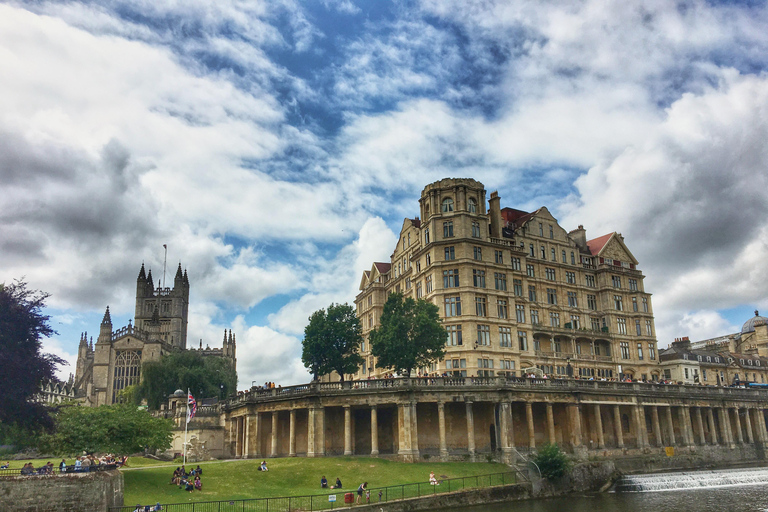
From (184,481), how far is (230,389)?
269ft

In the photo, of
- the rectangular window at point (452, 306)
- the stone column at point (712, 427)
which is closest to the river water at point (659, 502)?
the stone column at point (712, 427)

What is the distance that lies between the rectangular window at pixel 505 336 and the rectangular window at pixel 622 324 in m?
21.9

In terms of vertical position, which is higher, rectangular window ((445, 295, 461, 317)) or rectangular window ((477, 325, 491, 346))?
rectangular window ((445, 295, 461, 317))

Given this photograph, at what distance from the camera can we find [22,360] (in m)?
52.2

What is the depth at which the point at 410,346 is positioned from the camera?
216ft

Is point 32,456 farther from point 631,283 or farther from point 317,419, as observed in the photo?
point 631,283

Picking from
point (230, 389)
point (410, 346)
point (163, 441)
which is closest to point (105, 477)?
point (163, 441)

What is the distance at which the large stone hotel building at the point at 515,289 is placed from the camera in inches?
3012

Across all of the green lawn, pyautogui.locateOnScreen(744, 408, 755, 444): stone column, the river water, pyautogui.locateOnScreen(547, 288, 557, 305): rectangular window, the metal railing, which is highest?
pyautogui.locateOnScreen(547, 288, 557, 305): rectangular window

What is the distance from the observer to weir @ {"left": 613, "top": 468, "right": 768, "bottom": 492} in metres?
56.7

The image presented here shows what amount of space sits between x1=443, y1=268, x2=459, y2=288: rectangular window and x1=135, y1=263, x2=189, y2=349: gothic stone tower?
121483mm

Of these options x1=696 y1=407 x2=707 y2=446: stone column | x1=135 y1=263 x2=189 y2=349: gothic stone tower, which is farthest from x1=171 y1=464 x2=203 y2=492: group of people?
x1=135 y1=263 x2=189 y2=349: gothic stone tower

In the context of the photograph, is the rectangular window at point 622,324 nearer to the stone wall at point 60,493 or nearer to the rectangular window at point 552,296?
the rectangular window at point 552,296

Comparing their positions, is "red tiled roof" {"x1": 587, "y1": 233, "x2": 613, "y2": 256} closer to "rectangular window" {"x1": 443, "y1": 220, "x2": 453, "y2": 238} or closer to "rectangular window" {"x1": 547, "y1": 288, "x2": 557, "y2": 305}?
"rectangular window" {"x1": 547, "y1": 288, "x2": 557, "y2": 305}
